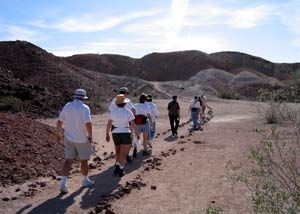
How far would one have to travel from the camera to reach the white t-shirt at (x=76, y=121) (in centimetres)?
1018

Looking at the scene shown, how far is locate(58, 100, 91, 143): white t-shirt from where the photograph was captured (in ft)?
33.4

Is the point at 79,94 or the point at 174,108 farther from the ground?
the point at 79,94

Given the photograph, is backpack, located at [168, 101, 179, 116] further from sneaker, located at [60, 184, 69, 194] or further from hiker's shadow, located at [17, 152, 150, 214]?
sneaker, located at [60, 184, 69, 194]

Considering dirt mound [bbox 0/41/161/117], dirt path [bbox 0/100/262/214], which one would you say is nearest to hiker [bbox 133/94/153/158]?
dirt path [bbox 0/100/262/214]

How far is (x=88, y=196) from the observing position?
988cm

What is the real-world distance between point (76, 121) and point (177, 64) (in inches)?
4026

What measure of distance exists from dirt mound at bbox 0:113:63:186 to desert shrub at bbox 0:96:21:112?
984 cm

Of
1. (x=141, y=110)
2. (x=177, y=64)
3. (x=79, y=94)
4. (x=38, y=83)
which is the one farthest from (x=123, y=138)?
(x=177, y=64)

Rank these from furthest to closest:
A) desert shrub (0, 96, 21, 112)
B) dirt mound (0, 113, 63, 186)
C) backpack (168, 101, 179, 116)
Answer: desert shrub (0, 96, 21, 112) → backpack (168, 101, 179, 116) → dirt mound (0, 113, 63, 186)

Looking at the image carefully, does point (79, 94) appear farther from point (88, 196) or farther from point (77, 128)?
point (88, 196)

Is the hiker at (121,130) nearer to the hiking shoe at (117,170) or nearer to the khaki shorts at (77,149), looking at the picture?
the hiking shoe at (117,170)

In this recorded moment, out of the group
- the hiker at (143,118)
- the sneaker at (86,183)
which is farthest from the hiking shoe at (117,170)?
the hiker at (143,118)

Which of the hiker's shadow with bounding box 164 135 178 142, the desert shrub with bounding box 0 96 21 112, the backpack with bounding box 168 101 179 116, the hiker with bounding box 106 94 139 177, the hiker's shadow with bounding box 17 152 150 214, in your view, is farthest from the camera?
the desert shrub with bounding box 0 96 21 112

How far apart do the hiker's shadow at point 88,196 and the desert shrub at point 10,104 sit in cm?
1397
